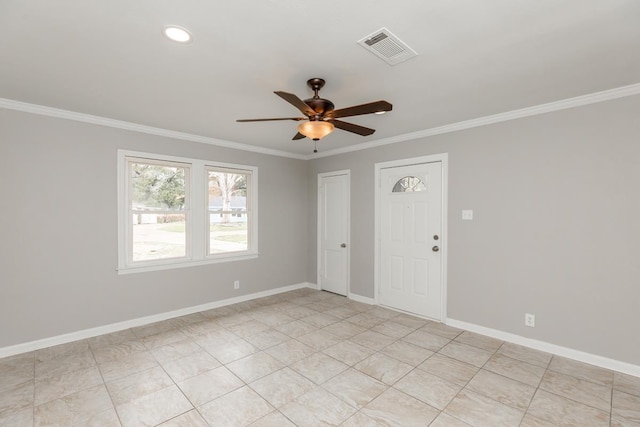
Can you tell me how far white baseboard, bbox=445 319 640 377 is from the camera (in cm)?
268

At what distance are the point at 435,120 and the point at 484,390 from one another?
2822mm

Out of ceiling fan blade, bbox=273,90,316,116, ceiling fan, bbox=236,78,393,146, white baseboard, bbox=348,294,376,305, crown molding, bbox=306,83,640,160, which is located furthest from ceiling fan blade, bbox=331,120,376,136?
white baseboard, bbox=348,294,376,305

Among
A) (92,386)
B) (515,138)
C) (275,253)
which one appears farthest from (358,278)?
(92,386)

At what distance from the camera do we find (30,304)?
10.2 ft

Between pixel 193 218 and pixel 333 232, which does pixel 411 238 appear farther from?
pixel 193 218

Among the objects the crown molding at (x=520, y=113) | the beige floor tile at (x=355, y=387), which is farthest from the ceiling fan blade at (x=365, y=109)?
the beige floor tile at (x=355, y=387)

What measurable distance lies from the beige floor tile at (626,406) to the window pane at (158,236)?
4.72 meters

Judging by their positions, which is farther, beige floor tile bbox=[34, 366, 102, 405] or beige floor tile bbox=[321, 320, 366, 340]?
beige floor tile bbox=[321, 320, 366, 340]

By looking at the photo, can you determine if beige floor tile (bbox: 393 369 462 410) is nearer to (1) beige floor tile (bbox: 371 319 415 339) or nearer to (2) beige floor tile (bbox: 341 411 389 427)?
(2) beige floor tile (bbox: 341 411 389 427)

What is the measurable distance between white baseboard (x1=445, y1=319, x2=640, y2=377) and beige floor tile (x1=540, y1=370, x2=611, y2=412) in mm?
416

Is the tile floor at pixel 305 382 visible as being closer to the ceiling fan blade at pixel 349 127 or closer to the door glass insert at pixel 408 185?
the door glass insert at pixel 408 185

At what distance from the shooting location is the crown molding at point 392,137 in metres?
2.78

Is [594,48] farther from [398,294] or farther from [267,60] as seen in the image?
[398,294]

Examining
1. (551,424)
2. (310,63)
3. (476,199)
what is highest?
(310,63)
